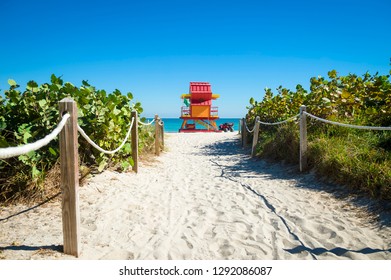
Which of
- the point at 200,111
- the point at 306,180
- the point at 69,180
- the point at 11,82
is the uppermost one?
the point at 200,111

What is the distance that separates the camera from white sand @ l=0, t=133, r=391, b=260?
2.38 metres

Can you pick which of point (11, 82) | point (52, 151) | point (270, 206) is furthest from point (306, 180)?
point (11, 82)

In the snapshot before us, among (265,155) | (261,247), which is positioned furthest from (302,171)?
(261,247)

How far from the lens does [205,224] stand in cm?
301

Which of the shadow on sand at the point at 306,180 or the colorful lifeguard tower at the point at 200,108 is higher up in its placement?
the colorful lifeguard tower at the point at 200,108

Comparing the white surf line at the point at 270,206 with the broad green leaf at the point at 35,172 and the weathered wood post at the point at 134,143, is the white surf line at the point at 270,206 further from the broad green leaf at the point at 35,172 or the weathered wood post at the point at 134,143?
the broad green leaf at the point at 35,172

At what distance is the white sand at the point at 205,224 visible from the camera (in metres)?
2.38

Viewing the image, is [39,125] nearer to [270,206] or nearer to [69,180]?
[69,180]

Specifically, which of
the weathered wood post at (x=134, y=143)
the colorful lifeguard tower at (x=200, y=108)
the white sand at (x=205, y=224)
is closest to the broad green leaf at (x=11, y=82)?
A: the white sand at (x=205, y=224)

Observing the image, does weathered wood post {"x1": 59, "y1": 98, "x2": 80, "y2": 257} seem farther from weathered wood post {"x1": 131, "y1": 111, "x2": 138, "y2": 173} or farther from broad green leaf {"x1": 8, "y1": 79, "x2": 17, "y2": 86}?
weathered wood post {"x1": 131, "y1": 111, "x2": 138, "y2": 173}
